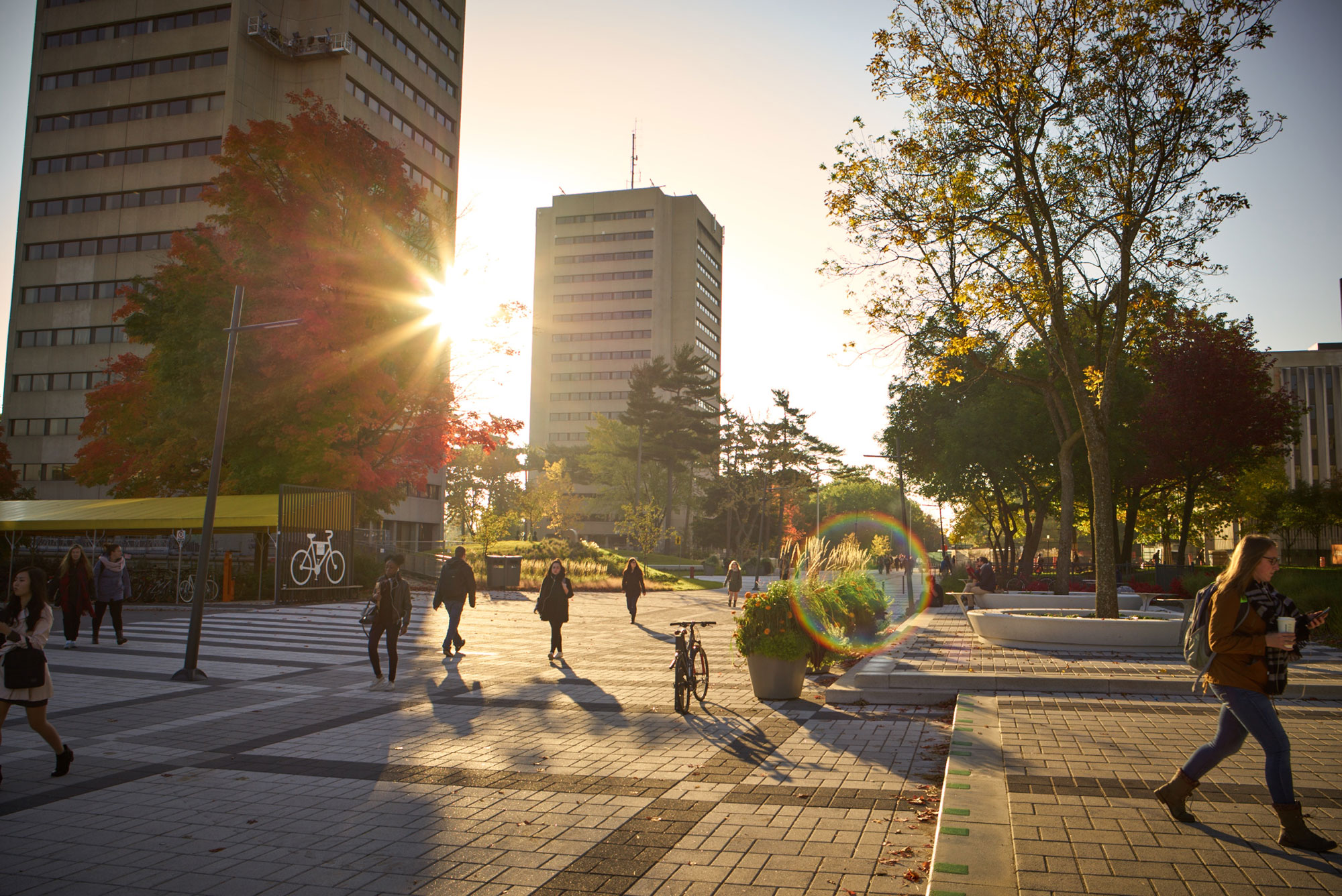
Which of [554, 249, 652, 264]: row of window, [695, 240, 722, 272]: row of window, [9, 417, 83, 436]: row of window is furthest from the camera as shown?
[695, 240, 722, 272]: row of window

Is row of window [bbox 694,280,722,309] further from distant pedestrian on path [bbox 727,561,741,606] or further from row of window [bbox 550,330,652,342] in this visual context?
distant pedestrian on path [bbox 727,561,741,606]

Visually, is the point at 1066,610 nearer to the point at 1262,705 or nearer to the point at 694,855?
the point at 1262,705

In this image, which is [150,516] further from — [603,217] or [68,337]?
[603,217]

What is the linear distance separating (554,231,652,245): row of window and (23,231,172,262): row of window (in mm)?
68200

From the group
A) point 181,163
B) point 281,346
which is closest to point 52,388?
point 181,163

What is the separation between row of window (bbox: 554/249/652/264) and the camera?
11812cm

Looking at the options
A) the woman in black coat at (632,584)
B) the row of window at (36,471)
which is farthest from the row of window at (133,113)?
the woman in black coat at (632,584)

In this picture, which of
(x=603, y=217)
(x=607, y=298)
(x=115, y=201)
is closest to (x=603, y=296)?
(x=607, y=298)

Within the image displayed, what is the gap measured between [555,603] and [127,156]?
56978 mm

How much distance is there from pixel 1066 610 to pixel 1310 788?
11.8 metres

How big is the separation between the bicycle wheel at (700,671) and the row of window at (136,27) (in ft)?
193

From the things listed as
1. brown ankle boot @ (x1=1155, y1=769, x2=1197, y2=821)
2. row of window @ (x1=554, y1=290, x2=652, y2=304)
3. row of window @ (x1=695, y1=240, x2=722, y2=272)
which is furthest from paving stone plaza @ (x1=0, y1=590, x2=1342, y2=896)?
row of window @ (x1=695, y1=240, x2=722, y2=272)

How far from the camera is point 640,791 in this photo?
6270 mm

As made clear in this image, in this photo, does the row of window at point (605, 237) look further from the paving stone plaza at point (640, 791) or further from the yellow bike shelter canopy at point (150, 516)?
the paving stone plaza at point (640, 791)
